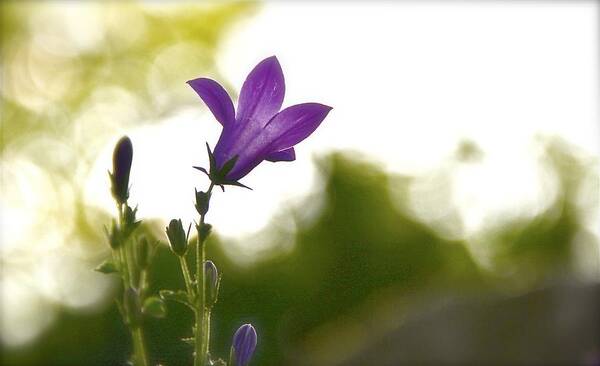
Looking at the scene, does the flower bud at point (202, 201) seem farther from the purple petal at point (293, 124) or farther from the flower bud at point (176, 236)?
the purple petal at point (293, 124)

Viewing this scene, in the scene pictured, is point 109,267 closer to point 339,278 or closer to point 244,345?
point 244,345

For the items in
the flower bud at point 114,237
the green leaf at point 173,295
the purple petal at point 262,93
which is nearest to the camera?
the green leaf at point 173,295

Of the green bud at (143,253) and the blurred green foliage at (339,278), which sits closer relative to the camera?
the green bud at (143,253)

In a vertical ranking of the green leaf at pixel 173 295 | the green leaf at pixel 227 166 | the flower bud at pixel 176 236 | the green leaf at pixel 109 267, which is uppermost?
the green leaf at pixel 227 166

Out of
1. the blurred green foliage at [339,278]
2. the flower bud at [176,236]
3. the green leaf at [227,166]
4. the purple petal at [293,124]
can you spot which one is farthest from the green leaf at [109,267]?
the blurred green foliage at [339,278]

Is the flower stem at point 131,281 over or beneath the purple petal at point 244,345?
over

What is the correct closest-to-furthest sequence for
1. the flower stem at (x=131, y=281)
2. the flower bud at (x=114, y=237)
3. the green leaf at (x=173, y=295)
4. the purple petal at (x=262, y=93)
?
the flower stem at (x=131, y=281), the green leaf at (x=173, y=295), the flower bud at (x=114, y=237), the purple petal at (x=262, y=93)

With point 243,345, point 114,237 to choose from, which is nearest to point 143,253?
point 114,237

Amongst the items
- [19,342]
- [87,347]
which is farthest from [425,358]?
[19,342]
